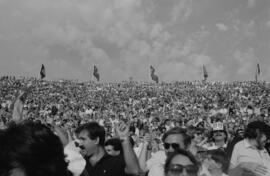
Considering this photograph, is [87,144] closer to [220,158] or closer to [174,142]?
[174,142]

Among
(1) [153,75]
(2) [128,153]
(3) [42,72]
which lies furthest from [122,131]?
(1) [153,75]

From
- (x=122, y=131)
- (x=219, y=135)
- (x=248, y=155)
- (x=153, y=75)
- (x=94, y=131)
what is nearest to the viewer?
(x=122, y=131)

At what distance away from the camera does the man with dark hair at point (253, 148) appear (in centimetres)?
491

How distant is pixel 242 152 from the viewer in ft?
16.4

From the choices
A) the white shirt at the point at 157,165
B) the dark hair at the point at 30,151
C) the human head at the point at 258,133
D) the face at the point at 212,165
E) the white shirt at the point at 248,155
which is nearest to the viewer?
the dark hair at the point at 30,151

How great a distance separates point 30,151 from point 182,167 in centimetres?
188

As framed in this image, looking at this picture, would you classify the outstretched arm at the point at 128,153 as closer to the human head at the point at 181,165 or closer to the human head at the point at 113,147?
the human head at the point at 181,165

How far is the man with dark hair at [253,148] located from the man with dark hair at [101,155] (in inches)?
60.2

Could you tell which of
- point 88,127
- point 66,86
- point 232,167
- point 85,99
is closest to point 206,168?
point 232,167

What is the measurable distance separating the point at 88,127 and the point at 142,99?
4291 centimetres

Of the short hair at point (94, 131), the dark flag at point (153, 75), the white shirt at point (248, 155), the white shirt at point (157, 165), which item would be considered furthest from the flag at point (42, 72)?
the white shirt at point (157, 165)

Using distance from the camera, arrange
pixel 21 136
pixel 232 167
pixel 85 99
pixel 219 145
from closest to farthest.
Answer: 1. pixel 21 136
2. pixel 232 167
3. pixel 219 145
4. pixel 85 99

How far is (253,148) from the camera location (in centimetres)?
502

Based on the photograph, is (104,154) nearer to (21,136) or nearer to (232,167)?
(232,167)
